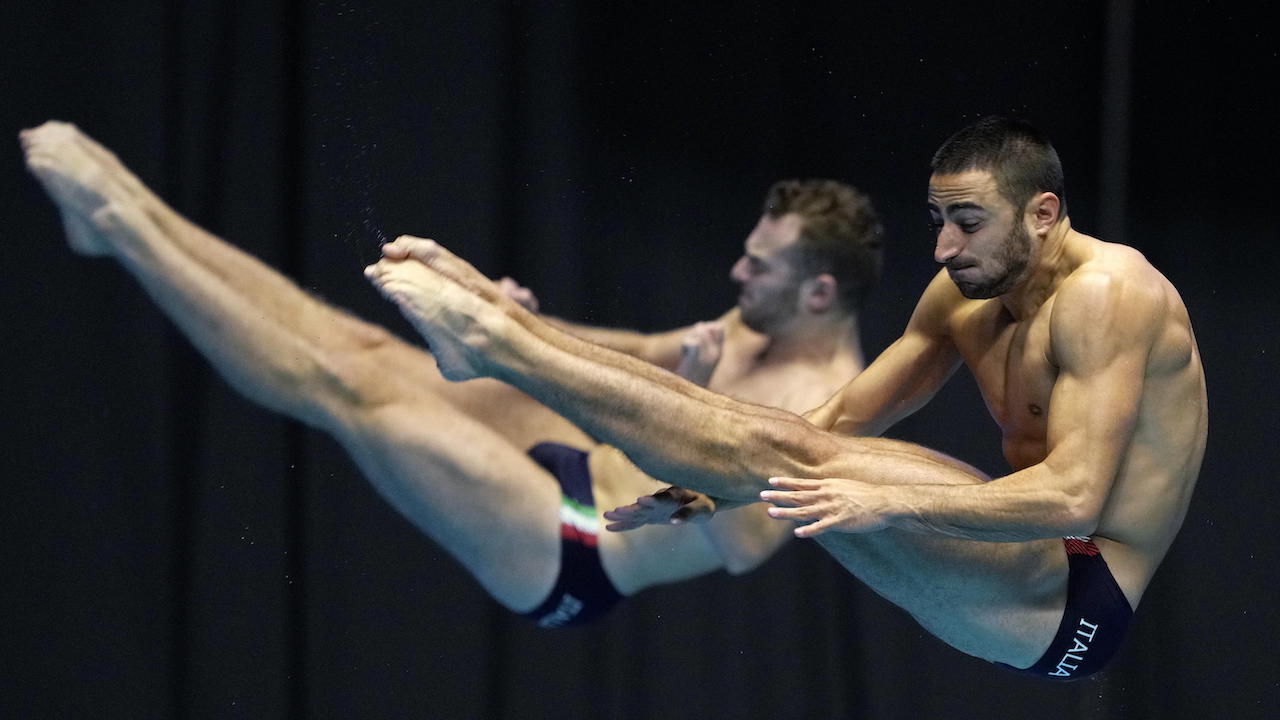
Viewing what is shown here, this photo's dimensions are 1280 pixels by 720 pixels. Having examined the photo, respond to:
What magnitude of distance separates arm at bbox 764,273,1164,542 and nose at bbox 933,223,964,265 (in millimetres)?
177

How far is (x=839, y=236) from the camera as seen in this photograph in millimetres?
3537

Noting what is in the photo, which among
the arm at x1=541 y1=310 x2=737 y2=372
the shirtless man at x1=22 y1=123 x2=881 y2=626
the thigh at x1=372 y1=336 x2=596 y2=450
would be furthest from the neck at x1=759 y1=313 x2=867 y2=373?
the thigh at x1=372 y1=336 x2=596 y2=450

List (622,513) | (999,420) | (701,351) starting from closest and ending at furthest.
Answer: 1. (622,513)
2. (999,420)
3. (701,351)

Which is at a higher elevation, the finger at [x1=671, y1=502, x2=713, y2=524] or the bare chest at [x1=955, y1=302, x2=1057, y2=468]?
the bare chest at [x1=955, y1=302, x2=1057, y2=468]

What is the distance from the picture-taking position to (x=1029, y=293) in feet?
7.41

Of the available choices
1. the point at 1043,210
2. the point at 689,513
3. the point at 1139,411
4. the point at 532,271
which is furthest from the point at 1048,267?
the point at 532,271

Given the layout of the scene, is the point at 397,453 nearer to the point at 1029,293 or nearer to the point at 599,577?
the point at 599,577

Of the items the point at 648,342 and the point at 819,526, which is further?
the point at 648,342

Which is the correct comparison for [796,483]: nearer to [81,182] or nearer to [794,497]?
[794,497]

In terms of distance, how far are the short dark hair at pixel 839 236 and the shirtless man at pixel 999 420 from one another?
41.1 inches

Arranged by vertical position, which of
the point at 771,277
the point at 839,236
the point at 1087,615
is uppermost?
the point at 839,236

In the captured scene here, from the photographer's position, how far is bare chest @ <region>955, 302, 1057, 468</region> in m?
2.23

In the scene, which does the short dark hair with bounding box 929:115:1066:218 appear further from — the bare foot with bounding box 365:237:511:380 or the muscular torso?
the bare foot with bounding box 365:237:511:380

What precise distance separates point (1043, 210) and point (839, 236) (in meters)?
1.34
